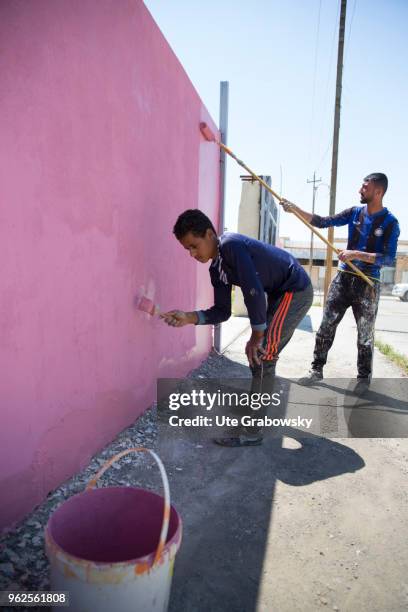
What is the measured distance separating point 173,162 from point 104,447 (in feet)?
7.73

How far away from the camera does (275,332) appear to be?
290 cm

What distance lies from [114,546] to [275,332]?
68.5 inches

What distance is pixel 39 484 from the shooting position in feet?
6.50

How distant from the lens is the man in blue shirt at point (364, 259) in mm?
3699

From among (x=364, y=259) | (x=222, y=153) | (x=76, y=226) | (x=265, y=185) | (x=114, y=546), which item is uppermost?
(x=222, y=153)

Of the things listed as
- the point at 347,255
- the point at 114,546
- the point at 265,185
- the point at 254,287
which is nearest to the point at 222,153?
the point at 265,185

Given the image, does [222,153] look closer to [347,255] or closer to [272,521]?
[347,255]

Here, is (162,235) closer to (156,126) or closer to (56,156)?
(156,126)

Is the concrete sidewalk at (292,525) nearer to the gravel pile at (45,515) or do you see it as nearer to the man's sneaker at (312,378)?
the gravel pile at (45,515)

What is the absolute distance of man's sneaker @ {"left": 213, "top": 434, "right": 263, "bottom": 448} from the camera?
9.46 feet

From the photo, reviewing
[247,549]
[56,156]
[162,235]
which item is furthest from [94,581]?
[162,235]

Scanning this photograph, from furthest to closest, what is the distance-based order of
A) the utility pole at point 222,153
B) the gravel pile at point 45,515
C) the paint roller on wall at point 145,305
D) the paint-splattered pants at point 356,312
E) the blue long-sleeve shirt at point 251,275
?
the utility pole at point 222,153 → the paint-splattered pants at point 356,312 → the paint roller on wall at point 145,305 → the blue long-sleeve shirt at point 251,275 → the gravel pile at point 45,515

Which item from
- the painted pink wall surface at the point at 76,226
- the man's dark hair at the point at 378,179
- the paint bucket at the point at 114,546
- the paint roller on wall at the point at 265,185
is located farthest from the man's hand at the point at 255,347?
the man's dark hair at the point at 378,179

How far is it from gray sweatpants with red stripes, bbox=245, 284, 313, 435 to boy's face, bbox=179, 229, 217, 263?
0.64m
